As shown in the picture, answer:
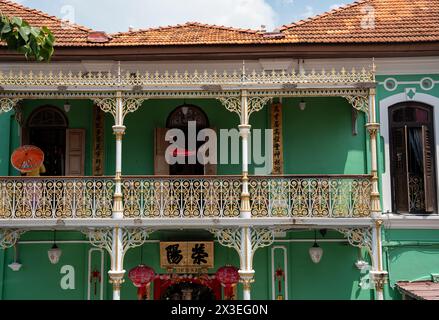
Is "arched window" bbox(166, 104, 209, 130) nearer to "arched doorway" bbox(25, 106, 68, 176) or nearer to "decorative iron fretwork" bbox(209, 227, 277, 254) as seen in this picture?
"arched doorway" bbox(25, 106, 68, 176)

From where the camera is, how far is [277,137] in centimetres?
1285

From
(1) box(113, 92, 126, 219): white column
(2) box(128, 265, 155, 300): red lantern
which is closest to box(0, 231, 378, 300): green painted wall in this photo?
(2) box(128, 265, 155, 300): red lantern

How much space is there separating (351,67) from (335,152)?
1935 mm

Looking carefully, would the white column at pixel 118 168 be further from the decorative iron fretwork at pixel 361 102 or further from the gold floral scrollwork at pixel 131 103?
the decorative iron fretwork at pixel 361 102

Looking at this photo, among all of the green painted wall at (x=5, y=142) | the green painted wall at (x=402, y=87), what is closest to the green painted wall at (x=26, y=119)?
the green painted wall at (x=5, y=142)

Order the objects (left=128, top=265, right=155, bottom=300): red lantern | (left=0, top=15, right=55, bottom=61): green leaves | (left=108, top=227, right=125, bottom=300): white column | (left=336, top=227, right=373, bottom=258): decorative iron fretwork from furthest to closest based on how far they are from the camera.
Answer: (left=128, top=265, right=155, bottom=300): red lantern, (left=336, top=227, right=373, bottom=258): decorative iron fretwork, (left=108, top=227, right=125, bottom=300): white column, (left=0, top=15, right=55, bottom=61): green leaves

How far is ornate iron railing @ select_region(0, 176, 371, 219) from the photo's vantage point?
11.3 metres

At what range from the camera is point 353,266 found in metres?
12.6

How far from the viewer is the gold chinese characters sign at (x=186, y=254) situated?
41.0ft

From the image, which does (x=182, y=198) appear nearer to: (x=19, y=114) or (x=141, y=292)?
(x=141, y=292)

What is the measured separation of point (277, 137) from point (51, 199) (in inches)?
196

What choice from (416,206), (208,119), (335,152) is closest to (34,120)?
(208,119)

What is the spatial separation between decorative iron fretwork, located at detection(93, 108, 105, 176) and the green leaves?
4.29 metres

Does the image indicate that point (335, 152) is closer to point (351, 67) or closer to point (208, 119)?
point (351, 67)
